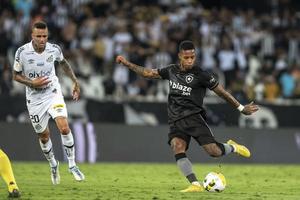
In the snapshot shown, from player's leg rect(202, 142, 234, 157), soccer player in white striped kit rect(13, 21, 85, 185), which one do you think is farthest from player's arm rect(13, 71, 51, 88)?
player's leg rect(202, 142, 234, 157)

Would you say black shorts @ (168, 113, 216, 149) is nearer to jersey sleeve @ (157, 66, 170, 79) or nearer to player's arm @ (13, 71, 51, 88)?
jersey sleeve @ (157, 66, 170, 79)

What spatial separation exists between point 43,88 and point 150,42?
449 inches

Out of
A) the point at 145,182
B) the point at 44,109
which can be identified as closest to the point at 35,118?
the point at 44,109

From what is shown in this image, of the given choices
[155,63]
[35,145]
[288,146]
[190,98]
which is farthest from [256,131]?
[190,98]

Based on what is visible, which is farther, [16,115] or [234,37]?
[234,37]

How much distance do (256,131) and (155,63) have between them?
169 inches

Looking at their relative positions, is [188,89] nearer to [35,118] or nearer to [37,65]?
[37,65]

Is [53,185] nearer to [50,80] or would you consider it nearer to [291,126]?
[50,80]

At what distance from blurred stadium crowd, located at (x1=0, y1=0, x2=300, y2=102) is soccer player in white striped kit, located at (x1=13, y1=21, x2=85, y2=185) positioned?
8431mm

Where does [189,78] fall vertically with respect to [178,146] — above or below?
above

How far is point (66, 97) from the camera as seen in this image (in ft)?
74.8

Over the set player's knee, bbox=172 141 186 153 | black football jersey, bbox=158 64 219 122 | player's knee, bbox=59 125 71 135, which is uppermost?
black football jersey, bbox=158 64 219 122

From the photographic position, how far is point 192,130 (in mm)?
13547

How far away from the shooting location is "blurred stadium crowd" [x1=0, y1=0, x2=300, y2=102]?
2428cm
